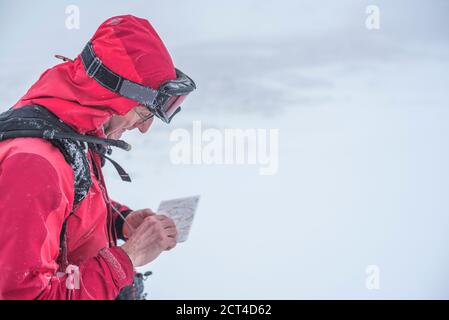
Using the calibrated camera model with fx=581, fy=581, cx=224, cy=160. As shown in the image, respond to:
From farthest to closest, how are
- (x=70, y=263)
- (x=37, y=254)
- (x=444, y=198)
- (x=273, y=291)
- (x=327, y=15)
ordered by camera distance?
(x=327, y=15) < (x=444, y=198) < (x=273, y=291) < (x=70, y=263) < (x=37, y=254)

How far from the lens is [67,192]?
3.67 feet

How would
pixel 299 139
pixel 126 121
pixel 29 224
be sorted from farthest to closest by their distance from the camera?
pixel 299 139 < pixel 126 121 < pixel 29 224

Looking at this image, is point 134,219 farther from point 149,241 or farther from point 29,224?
point 29,224

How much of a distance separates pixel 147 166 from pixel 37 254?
2430 mm

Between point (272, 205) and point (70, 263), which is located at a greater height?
point (272, 205)

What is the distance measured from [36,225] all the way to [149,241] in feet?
1.11

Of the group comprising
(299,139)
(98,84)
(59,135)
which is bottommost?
(59,135)

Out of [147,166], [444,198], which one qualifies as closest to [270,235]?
[147,166]

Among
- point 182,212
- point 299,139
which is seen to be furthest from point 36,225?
point 299,139

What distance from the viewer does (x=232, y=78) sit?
12.6ft

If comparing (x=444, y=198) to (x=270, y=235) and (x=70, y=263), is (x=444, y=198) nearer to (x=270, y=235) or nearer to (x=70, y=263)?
(x=270, y=235)

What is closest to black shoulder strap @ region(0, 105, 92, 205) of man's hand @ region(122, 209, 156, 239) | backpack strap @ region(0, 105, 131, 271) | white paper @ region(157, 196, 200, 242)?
backpack strap @ region(0, 105, 131, 271)

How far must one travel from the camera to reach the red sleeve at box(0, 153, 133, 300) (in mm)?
1032

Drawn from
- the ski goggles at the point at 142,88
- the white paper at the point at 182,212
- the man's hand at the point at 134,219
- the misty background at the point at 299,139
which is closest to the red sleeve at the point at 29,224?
the ski goggles at the point at 142,88
